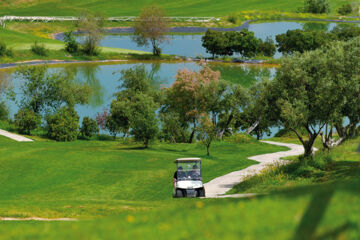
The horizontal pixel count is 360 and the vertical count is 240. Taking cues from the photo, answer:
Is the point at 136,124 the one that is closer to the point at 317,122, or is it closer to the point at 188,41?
the point at 317,122

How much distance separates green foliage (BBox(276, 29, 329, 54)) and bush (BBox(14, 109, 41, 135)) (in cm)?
7848

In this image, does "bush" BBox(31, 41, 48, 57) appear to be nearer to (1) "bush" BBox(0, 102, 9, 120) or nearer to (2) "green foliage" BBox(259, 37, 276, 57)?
(1) "bush" BBox(0, 102, 9, 120)

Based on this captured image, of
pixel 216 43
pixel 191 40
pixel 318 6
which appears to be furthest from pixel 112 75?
pixel 318 6

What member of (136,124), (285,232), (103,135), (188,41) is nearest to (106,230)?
(285,232)

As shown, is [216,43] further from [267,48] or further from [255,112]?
[255,112]

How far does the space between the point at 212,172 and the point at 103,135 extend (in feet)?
102

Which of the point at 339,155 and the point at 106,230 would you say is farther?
the point at 339,155

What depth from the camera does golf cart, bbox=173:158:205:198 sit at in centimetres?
2647

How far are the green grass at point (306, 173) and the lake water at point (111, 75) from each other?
47.3 m

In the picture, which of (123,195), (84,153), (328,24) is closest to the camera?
(123,195)

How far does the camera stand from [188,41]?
15100cm

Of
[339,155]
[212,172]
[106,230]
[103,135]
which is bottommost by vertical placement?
[103,135]

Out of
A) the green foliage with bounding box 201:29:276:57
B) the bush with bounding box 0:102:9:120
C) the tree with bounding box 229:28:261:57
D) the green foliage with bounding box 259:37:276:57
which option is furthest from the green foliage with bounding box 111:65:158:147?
the green foliage with bounding box 259:37:276:57

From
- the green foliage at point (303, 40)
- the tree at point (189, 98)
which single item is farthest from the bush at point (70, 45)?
the tree at point (189, 98)
